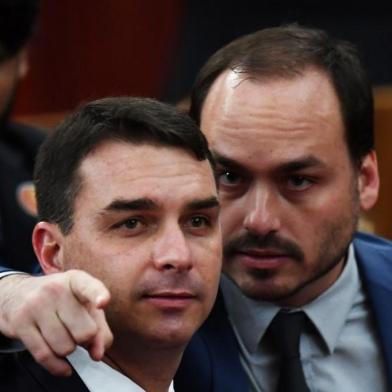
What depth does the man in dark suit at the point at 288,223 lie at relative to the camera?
2174 mm

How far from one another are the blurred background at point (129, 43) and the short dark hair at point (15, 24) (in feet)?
5.12

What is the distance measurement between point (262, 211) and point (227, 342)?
0.23m

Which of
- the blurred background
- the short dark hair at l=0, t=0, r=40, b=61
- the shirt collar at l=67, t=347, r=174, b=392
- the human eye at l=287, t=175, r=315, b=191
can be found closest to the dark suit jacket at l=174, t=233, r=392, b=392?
the human eye at l=287, t=175, r=315, b=191

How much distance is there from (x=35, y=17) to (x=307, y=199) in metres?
1.36

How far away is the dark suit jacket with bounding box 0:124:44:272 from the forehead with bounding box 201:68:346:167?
0.95 meters

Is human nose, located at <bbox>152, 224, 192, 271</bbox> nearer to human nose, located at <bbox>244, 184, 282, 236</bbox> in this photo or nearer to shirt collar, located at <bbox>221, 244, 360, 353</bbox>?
human nose, located at <bbox>244, 184, 282, 236</bbox>

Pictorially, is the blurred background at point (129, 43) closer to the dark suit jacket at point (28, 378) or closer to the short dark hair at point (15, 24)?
the short dark hair at point (15, 24)

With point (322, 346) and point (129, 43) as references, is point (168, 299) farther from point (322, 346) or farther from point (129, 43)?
point (129, 43)

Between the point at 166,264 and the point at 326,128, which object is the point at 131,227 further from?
the point at 326,128

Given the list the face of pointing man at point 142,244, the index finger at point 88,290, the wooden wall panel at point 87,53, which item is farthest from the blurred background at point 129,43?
the index finger at point 88,290

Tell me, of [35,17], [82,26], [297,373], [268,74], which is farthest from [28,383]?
[82,26]

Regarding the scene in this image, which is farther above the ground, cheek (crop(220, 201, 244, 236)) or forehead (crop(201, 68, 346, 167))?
forehead (crop(201, 68, 346, 167))

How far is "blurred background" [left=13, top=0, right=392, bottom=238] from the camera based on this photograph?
16.1 feet

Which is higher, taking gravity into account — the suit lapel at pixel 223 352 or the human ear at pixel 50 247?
the human ear at pixel 50 247
